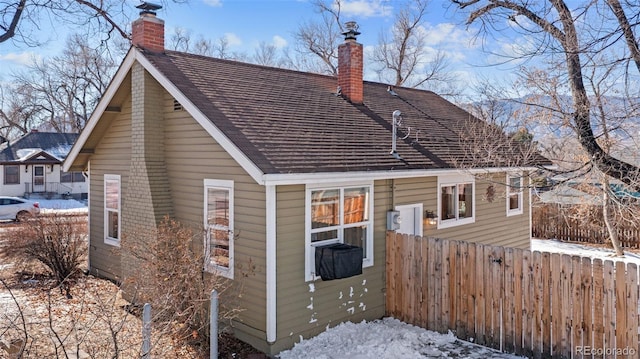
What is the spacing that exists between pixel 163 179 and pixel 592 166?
25.9ft

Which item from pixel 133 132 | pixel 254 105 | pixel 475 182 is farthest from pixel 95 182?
pixel 475 182

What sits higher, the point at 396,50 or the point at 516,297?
the point at 396,50

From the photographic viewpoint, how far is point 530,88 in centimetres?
1012

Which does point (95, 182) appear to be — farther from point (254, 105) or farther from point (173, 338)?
point (173, 338)

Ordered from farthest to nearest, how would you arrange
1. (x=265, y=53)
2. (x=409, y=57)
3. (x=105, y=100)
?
(x=265, y=53) → (x=409, y=57) → (x=105, y=100)

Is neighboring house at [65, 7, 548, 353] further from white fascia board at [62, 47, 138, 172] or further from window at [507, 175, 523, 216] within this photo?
window at [507, 175, 523, 216]

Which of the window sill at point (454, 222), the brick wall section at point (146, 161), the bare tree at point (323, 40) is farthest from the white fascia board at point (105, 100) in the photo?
the bare tree at point (323, 40)

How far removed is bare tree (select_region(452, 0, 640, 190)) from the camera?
283 inches

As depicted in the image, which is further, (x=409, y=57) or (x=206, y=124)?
(x=409, y=57)

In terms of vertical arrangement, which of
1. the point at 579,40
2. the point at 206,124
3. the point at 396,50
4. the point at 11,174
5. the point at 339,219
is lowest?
the point at 339,219

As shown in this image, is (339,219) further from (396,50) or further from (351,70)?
(396,50)

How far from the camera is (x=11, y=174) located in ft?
104

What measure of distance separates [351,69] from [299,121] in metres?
3.31

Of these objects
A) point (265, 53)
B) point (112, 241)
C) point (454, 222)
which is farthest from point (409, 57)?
point (112, 241)
